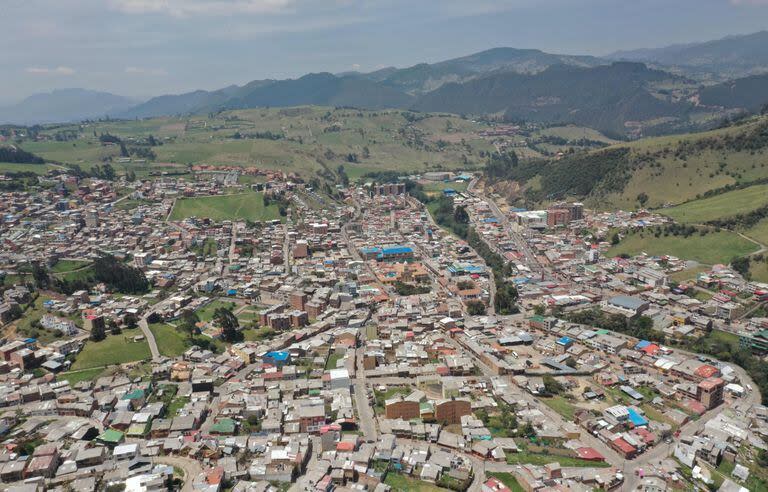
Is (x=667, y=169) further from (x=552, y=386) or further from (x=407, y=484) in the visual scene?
(x=407, y=484)

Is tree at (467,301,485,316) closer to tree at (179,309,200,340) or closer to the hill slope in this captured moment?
tree at (179,309,200,340)

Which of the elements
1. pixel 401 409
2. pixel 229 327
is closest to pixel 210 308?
pixel 229 327

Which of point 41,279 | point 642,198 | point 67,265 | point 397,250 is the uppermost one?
point 642,198

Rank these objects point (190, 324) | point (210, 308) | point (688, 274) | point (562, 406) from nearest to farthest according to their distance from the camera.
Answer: point (562, 406) < point (190, 324) < point (210, 308) < point (688, 274)

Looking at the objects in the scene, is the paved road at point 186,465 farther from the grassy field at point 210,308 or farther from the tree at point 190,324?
the grassy field at point 210,308

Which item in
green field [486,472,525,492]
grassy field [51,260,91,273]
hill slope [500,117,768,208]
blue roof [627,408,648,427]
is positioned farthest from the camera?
hill slope [500,117,768,208]

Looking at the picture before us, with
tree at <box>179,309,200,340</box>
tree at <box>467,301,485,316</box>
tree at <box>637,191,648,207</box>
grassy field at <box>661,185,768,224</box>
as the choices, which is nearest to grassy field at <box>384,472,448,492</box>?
tree at <box>179,309,200,340</box>
